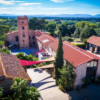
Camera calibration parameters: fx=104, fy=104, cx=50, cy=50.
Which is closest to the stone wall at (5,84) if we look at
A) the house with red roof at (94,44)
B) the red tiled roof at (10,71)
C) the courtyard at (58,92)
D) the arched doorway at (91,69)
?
the red tiled roof at (10,71)

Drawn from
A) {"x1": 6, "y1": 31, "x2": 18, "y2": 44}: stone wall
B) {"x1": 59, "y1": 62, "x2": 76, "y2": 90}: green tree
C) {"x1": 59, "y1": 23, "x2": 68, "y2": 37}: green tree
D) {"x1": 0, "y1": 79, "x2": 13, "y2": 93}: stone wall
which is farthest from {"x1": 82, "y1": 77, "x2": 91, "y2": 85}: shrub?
{"x1": 59, "y1": 23, "x2": 68, "y2": 37}: green tree

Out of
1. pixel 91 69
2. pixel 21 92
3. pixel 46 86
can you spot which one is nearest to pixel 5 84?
pixel 21 92

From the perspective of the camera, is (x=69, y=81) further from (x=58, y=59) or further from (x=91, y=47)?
(x=91, y=47)

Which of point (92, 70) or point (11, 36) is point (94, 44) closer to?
point (92, 70)

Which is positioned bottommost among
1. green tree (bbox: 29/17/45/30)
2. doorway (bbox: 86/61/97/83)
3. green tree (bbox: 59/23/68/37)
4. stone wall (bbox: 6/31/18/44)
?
doorway (bbox: 86/61/97/83)

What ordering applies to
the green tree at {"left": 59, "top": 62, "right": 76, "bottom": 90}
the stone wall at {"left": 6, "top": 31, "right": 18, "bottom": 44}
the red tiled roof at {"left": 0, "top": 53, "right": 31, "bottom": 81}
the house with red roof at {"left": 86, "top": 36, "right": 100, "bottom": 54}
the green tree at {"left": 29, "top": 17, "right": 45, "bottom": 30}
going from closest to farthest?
the red tiled roof at {"left": 0, "top": 53, "right": 31, "bottom": 81}, the green tree at {"left": 59, "top": 62, "right": 76, "bottom": 90}, the house with red roof at {"left": 86, "top": 36, "right": 100, "bottom": 54}, the stone wall at {"left": 6, "top": 31, "right": 18, "bottom": 44}, the green tree at {"left": 29, "top": 17, "right": 45, "bottom": 30}

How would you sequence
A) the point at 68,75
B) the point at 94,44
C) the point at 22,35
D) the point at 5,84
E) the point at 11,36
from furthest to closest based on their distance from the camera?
the point at 11,36 < the point at 22,35 < the point at 94,44 < the point at 68,75 < the point at 5,84

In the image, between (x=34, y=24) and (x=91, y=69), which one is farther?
(x=34, y=24)

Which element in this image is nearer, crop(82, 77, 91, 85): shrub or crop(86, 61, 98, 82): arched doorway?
crop(82, 77, 91, 85): shrub

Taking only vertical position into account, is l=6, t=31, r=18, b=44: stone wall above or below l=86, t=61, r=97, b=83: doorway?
above

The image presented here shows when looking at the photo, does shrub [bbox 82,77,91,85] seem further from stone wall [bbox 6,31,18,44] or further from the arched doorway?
stone wall [bbox 6,31,18,44]
